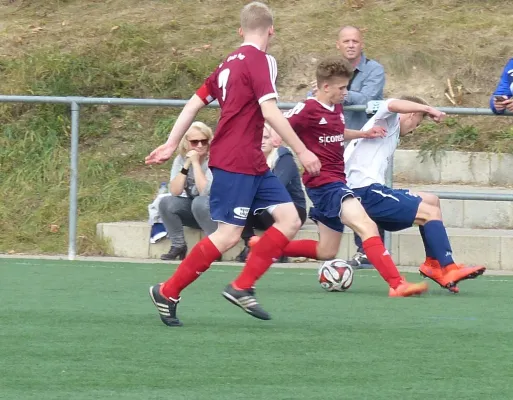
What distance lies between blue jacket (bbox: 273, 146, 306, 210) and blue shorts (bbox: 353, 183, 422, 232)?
1.98 metres

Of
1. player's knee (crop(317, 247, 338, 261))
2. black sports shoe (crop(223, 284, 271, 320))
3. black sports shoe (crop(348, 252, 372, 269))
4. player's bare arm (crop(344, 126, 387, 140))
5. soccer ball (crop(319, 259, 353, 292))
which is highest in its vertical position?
player's bare arm (crop(344, 126, 387, 140))

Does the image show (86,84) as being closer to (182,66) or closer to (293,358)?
(182,66)

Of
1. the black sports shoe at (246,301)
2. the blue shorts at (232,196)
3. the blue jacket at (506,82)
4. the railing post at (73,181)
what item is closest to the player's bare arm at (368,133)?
the blue jacket at (506,82)

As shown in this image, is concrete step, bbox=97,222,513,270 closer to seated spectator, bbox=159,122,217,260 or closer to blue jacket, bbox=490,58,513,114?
seated spectator, bbox=159,122,217,260

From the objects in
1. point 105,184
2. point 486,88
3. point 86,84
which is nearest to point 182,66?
point 86,84

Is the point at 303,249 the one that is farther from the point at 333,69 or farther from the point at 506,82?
the point at 506,82

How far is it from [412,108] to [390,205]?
730 millimetres

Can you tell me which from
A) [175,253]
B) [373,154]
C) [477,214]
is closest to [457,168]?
[477,214]

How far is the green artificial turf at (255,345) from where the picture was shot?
15.8 feet

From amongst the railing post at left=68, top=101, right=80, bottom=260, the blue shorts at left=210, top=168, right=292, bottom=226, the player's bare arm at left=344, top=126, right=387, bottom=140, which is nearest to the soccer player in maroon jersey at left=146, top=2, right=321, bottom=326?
the blue shorts at left=210, top=168, right=292, bottom=226

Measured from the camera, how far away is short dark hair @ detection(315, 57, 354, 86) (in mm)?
8078

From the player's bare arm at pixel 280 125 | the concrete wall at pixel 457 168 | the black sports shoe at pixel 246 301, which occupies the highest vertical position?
the player's bare arm at pixel 280 125

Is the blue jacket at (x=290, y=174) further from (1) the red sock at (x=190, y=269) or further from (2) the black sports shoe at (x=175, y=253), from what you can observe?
(1) the red sock at (x=190, y=269)

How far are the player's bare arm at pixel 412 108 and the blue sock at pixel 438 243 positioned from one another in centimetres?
77
